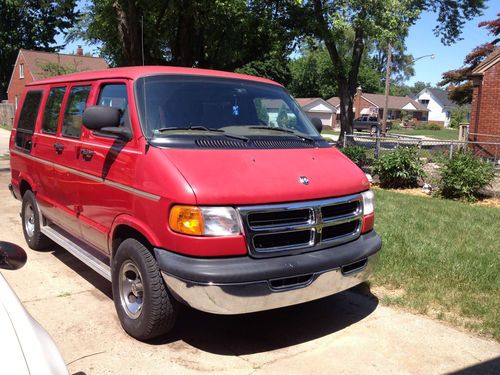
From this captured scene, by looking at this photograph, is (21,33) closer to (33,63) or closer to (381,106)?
(33,63)

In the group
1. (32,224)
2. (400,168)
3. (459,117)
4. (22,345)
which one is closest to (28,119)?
(32,224)

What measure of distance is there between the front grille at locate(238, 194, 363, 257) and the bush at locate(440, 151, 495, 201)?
23.8ft

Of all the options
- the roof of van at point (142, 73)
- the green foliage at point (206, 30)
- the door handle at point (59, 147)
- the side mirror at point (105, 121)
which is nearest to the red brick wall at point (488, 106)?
the green foliage at point (206, 30)

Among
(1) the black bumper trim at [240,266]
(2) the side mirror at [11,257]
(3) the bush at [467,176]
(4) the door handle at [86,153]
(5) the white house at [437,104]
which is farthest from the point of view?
(5) the white house at [437,104]

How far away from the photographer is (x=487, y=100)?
18797 mm

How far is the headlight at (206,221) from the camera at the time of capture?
331cm

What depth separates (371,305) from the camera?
4730mm

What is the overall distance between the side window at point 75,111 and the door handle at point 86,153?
0.26m

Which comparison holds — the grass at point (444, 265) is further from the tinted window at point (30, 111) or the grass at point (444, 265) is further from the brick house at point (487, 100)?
the brick house at point (487, 100)

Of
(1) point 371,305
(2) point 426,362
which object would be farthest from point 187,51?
(2) point 426,362

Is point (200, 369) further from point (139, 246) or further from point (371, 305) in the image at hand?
point (371, 305)

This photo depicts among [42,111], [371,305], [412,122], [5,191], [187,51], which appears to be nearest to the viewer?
[371,305]

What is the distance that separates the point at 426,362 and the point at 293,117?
252 cm

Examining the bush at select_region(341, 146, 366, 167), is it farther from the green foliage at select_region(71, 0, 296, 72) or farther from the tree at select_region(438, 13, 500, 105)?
the tree at select_region(438, 13, 500, 105)
